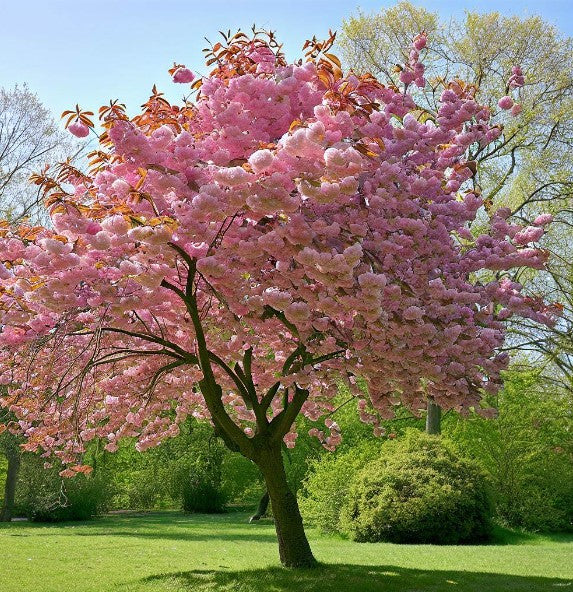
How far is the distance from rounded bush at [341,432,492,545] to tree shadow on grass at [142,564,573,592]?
4724 mm

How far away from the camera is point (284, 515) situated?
874 cm

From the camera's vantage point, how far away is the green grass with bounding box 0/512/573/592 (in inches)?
314

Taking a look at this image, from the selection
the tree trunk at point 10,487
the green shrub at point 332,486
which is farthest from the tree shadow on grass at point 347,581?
the tree trunk at point 10,487

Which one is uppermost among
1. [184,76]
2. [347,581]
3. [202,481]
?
[184,76]

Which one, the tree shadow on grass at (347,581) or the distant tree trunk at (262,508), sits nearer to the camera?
the tree shadow on grass at (347,581)

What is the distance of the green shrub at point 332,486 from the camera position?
1580cm

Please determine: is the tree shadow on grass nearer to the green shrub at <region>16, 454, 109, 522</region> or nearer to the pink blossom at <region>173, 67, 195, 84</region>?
the pink blossom at <region>173, 67, 195, 84</region>

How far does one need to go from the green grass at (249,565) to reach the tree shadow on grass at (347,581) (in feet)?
0.04

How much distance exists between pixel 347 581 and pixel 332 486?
8.11m

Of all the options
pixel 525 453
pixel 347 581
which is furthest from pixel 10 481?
pixel 525 453

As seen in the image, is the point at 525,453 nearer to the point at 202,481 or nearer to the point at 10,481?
the point at 202,481

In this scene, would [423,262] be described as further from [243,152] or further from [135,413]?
[135,413]

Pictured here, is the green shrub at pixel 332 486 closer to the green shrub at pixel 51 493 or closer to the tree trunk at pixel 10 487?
the green shrub at pixel 51 493

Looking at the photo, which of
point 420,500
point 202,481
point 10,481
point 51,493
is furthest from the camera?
point 202,481
